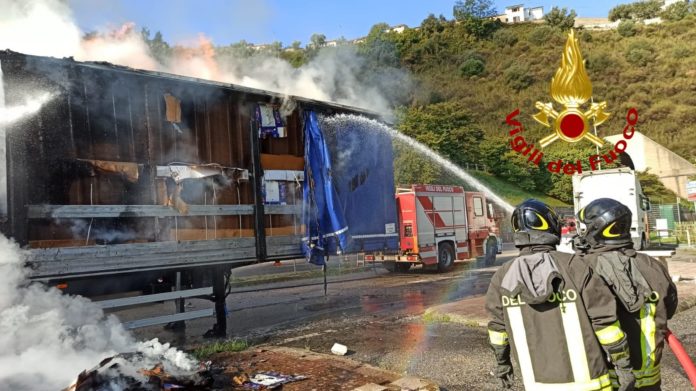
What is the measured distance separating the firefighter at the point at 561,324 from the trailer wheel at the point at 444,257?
13220mm

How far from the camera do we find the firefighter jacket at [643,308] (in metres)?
2.53

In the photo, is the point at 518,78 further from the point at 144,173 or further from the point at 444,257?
the point at 144,173

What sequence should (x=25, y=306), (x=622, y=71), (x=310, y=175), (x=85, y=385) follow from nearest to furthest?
1. (x=85, y=385)
2. (x=25, y=306)
3. (x=310, y=175)
4. (x=622, y=71)

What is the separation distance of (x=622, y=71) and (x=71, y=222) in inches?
2848

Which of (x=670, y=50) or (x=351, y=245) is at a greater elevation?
(x=670, y=50)

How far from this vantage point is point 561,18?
89562mm

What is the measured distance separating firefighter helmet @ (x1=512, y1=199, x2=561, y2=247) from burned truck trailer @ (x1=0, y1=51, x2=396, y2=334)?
4.40 m

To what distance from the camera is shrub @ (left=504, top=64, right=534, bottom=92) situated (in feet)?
219

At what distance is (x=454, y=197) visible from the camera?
54.0 feet

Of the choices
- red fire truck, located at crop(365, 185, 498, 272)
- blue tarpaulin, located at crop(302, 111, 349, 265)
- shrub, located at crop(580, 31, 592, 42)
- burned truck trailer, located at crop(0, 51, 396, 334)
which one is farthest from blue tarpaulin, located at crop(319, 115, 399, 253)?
shrub, located at crop(580, 31, 592, 42)

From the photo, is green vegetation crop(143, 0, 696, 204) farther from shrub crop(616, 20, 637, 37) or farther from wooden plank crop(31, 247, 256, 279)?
wooden plank crop(31, 247, 256, 279)

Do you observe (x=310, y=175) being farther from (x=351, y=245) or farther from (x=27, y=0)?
(x=27, y=0)

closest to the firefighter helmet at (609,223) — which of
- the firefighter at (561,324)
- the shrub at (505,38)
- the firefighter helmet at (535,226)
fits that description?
the firefighter helmet at (535,226)

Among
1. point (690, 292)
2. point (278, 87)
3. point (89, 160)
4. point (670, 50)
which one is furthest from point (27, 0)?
point (670, 50)
